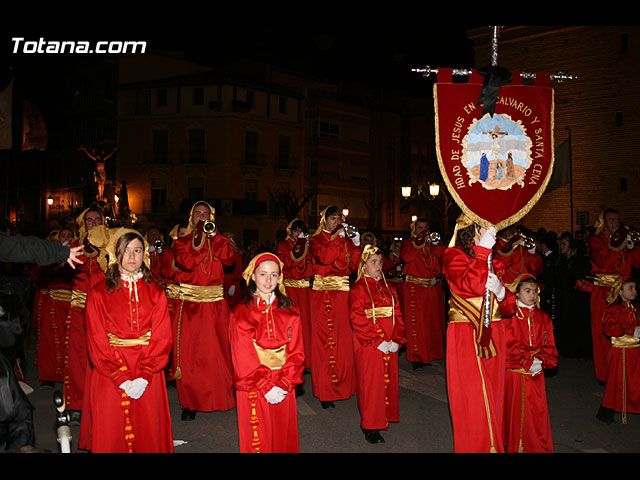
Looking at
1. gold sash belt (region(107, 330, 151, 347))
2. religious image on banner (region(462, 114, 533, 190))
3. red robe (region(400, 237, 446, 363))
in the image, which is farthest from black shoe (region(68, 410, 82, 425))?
red robe (region(400, 237, 446, 363))

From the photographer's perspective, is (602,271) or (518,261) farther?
(518,261)

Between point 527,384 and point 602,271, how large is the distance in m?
4.21

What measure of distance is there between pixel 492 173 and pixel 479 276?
2.93 feet

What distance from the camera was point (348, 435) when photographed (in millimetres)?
6461

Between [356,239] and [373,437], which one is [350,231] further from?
[373,437]

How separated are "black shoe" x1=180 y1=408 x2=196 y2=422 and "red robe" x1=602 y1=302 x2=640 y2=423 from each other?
16.1ft

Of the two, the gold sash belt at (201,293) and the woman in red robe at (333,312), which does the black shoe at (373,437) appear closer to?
the woman in red robe at (333,312)

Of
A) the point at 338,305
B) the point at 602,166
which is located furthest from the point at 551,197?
the point at 338,305

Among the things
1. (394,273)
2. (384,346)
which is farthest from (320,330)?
(394,273)

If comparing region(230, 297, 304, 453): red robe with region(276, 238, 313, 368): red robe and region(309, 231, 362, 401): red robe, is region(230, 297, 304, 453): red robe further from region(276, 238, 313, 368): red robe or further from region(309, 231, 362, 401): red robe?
region(276, 238, 313, 368): red robe

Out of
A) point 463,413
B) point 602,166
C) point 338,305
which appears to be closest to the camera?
point 463,413

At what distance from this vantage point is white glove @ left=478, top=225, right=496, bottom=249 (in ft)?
15.9

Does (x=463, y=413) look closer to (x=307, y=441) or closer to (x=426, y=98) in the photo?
(x=307, y=441)

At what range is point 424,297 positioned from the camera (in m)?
10.5
